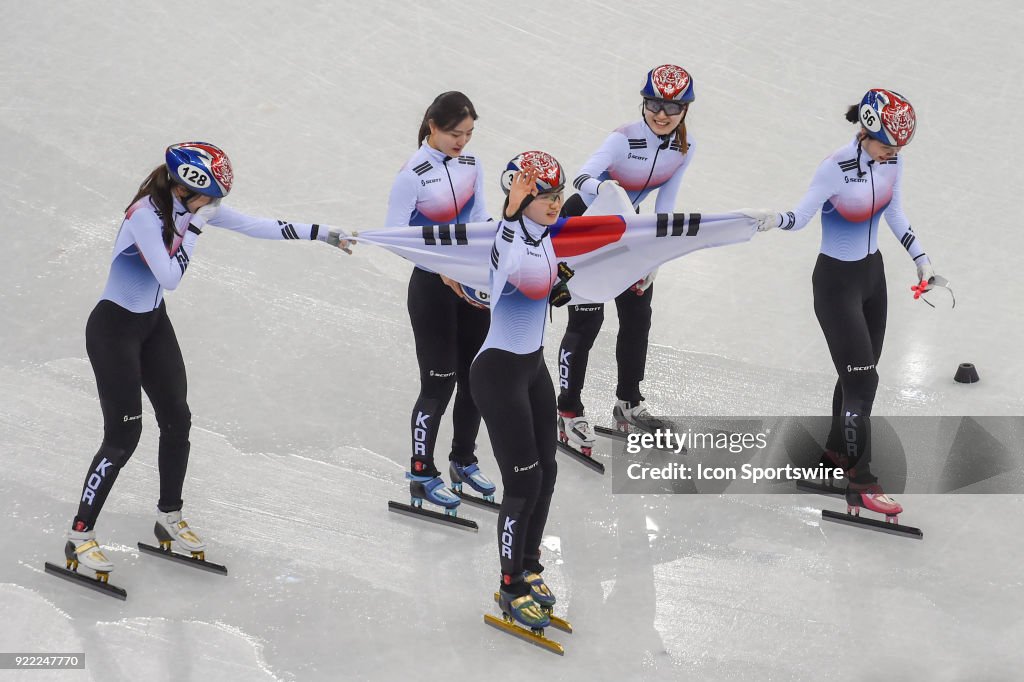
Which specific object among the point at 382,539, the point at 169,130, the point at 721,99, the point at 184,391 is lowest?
the point at 382,539

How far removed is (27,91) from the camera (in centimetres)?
1210

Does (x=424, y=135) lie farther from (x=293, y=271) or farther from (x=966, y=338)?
(x=966, y=338)

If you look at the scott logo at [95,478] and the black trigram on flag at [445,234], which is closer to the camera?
the scott logo at [95,478]

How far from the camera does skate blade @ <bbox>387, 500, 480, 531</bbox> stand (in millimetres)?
7602

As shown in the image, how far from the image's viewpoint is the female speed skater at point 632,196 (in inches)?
308

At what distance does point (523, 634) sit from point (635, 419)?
7.41ft

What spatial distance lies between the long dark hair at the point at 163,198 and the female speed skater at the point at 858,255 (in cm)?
306

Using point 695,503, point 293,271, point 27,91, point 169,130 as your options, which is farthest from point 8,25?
point 695,503

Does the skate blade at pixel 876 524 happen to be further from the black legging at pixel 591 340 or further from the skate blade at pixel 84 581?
the skate blade at pixel 84 581

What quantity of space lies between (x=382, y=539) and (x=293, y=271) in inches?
123

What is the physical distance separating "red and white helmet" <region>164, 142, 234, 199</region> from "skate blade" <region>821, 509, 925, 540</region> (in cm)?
372

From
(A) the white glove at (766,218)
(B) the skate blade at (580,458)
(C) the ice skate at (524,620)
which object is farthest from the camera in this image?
(B) the skate blade at (580,458)

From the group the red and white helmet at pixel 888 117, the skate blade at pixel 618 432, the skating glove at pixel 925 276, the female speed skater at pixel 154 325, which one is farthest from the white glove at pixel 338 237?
the skating glove at pixel 925 276

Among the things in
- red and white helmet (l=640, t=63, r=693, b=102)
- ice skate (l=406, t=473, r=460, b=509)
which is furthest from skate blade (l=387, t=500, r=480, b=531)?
red and white helmet (l=640, t=63, r=693, b=102)
